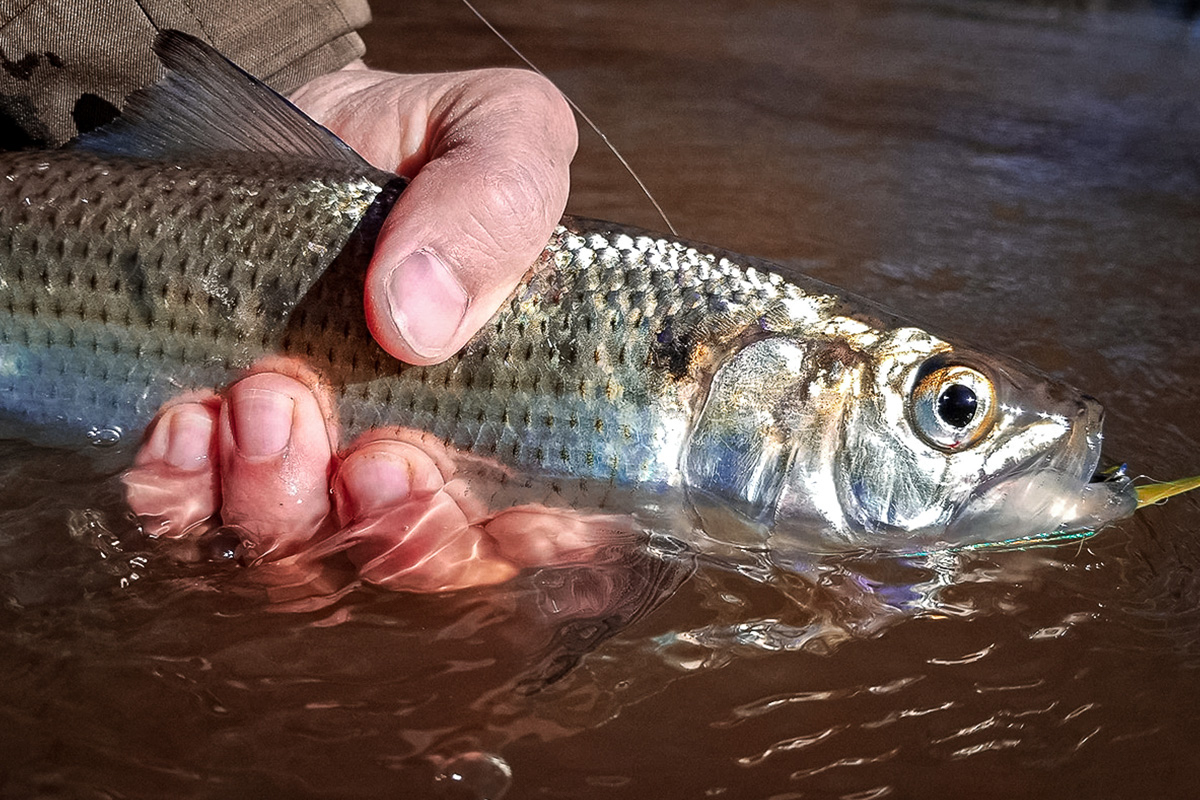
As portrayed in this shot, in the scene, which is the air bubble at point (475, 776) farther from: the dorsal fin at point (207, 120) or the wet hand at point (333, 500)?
the dorsal fin at point (207, 120)

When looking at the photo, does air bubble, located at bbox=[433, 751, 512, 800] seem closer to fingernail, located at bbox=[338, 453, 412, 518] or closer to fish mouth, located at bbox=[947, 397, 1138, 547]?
fingernail, located at bbox=[338, 453, 412, 518]

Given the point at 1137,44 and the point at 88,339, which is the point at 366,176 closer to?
the point at 88,339

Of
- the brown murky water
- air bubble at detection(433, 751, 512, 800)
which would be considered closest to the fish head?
the brown murky water

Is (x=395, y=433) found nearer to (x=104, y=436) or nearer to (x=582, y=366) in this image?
(x=582, y=366)

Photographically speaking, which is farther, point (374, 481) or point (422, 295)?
point (374, 481)

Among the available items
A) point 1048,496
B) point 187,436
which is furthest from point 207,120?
point 1048,496

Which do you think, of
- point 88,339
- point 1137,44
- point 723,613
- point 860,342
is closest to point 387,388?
point 88,339

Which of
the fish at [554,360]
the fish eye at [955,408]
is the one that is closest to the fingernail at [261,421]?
the fish at [554,360]
